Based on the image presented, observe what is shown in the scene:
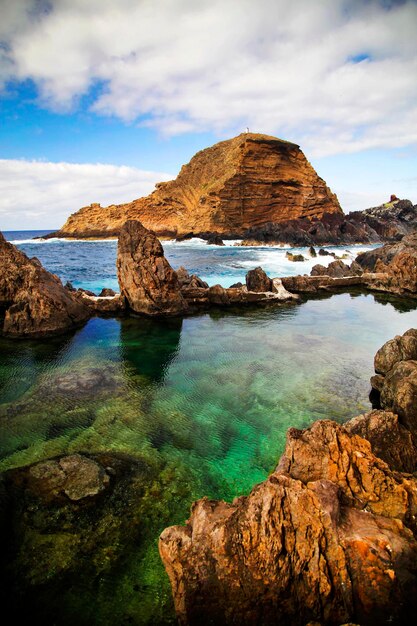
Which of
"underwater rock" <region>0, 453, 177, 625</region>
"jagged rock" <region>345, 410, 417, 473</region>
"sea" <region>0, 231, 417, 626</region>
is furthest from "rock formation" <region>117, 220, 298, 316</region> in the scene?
"jagged rock" <region>345, 410, 417, 473</region>

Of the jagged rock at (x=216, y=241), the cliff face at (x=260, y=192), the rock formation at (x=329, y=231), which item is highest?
the cliff face at (x=260, y=192)

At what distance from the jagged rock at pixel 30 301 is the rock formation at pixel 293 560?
48.0ft

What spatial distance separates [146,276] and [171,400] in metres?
10.3

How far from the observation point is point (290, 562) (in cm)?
358

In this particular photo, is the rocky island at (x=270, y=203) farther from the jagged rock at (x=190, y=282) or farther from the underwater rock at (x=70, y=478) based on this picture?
the underwater rock at (x=70, y=478)

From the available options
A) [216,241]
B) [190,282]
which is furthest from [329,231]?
[190,282]

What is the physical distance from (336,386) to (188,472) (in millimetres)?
6183

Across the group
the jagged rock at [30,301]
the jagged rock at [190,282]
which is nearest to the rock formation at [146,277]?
the jagged rock at [190,282]

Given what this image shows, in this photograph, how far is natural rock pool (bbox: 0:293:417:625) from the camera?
483 cm

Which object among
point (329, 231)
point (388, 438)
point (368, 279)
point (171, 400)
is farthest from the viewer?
point (329, 231)

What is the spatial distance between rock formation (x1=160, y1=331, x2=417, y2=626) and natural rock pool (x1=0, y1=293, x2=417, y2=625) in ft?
4.08

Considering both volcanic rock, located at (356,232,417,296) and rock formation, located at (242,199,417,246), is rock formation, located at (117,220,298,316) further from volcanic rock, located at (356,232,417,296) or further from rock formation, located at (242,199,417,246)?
rock formation, located at (242,199,417,246)

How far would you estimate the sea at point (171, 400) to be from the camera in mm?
5436

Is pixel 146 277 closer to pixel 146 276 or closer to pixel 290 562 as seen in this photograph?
pixel 146 276
